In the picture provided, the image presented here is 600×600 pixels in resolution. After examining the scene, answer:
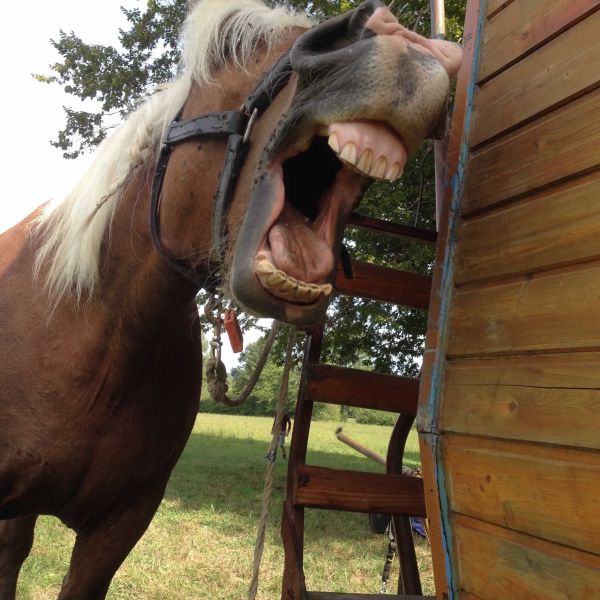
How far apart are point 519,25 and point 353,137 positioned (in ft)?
2.14

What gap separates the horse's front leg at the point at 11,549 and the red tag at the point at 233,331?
1.47 meters

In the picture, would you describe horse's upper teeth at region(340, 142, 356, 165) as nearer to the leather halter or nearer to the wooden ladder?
the leather halter

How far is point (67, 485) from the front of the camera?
1.88 meters

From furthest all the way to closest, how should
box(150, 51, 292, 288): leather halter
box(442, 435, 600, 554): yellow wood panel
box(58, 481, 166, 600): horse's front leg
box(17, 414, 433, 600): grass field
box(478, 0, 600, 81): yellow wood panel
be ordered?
box(17, 414, 433, 600): grass field, box(58, 481, 166, 600): horse's front leg, box(150, 51, 292, 288): leather halter, box(478, 0, 600, 81): yellow wood panel, box(442, 435, 600, 554): yellow wood panel

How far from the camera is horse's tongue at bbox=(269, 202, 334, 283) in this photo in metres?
1.23

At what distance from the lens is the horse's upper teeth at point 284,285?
1.19m

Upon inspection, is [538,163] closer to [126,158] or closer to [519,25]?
[519,25]

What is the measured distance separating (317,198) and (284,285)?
0.35 meters

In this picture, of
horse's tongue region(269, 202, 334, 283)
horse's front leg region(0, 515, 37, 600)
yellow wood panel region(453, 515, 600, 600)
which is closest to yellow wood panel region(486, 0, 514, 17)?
horse's tongue region(269, 202, 334, 283)

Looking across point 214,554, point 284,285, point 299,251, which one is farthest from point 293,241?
point 214,554

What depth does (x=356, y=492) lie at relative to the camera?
197 cm

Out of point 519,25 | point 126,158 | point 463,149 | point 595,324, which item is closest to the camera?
point 595,324

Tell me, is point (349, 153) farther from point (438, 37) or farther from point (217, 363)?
point (438, 37)

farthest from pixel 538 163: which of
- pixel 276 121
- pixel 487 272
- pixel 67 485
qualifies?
pixel 67 485
